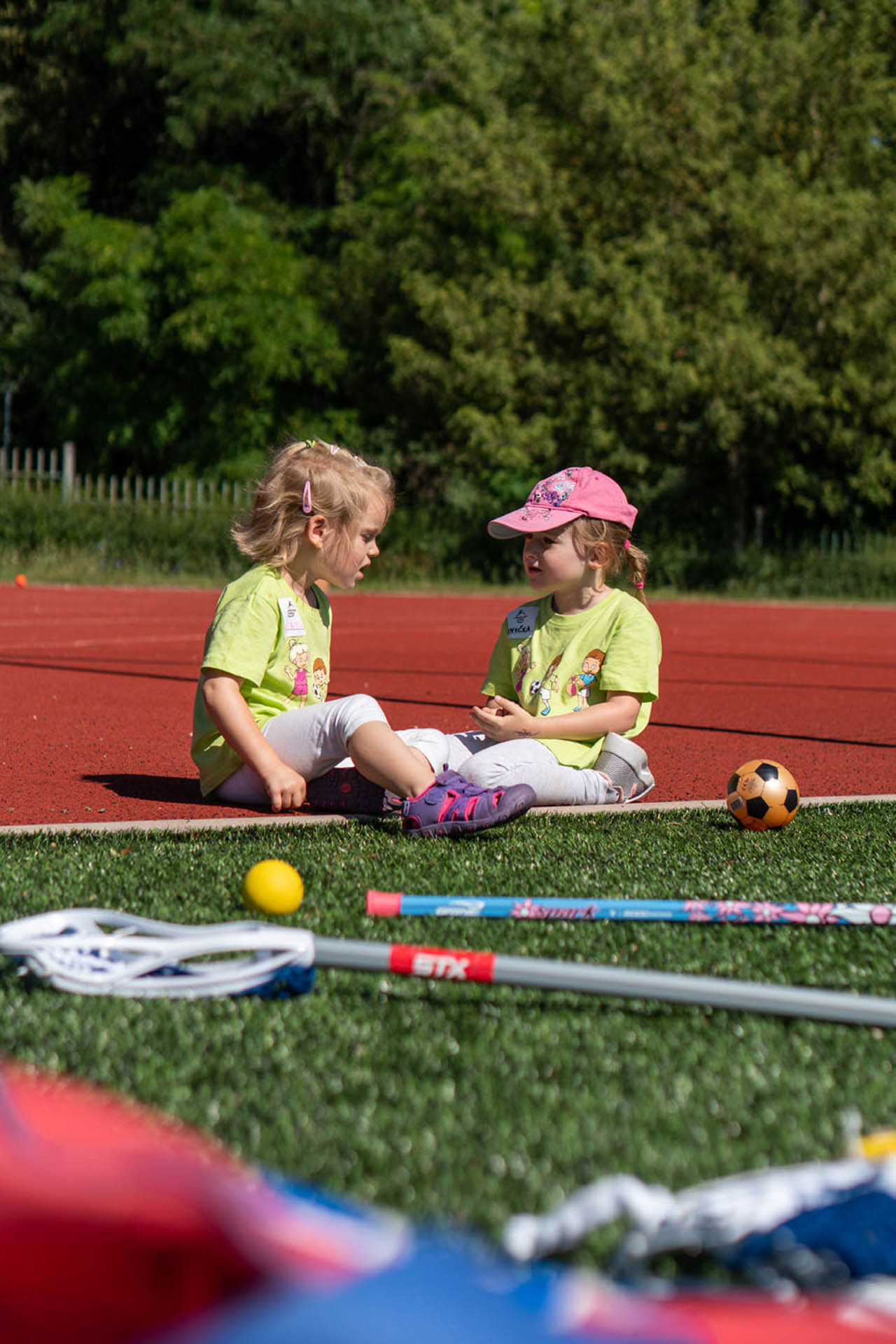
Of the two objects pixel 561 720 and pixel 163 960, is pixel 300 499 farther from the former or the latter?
pixel 163 960

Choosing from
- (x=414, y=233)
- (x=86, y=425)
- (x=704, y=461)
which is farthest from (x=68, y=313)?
(x=704, y=461)

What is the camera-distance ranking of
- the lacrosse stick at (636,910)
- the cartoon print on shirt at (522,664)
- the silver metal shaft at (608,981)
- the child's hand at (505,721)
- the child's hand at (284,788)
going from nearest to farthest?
1. the silver metal shaft at (608,981)
2. the lacrosse stick at (636,910)
3. the child's hand at (284,788)
4. the child's hand at (505,721)
5. the cartoon print on shirt at (522,664)

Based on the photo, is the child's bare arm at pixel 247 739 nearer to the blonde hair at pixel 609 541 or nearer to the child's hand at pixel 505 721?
the child's hand at pixel 505 721

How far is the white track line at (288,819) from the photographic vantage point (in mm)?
4086

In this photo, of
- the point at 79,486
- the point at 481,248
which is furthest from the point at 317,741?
the point at 481,248

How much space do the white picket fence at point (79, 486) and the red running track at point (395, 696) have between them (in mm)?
5935

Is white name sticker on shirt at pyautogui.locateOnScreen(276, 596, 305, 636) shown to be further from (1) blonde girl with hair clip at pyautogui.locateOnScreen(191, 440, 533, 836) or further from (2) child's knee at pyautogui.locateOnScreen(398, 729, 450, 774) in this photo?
(2) child's knee at pyautogui.locateOnScreen(398, 729, 450, 774)

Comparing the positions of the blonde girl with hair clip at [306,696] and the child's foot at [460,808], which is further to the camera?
the blonde girl with hair clip at [306,696]

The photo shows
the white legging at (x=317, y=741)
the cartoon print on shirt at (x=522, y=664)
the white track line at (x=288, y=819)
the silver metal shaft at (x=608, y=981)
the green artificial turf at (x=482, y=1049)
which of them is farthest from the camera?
the cartoon print on shirt at (x=522, y=664)

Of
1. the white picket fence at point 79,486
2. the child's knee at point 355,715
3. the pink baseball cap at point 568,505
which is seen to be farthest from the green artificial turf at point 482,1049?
the white picket fence at point 79,486

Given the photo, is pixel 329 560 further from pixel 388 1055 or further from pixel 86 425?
pixel 86 425

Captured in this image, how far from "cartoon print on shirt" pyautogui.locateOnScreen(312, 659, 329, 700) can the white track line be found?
1.43 feet

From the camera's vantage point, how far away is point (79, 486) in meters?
23.6

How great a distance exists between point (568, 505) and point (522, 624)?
0.49m
